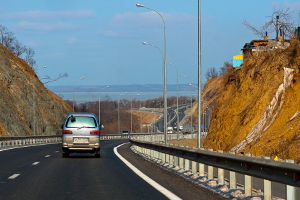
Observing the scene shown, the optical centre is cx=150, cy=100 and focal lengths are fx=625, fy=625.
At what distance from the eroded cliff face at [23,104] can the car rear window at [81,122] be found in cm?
4108

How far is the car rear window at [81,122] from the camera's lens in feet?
89.8

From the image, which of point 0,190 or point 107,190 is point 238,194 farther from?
point 0,190

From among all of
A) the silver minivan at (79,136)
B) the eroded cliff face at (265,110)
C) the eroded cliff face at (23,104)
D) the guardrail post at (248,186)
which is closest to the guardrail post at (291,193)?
the guardrail post at (248,186)

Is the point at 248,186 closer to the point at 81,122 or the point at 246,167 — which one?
the point at 246,167

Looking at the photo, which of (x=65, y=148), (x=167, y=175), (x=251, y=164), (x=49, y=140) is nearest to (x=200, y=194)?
(x=251, y=164)

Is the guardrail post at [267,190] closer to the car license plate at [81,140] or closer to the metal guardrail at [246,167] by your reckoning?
the metal guardrail at [246,167]

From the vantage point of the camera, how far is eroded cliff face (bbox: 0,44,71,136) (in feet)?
243

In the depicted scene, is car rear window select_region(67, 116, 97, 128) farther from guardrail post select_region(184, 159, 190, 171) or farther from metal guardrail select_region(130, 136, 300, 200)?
guardrail post select_region(184, 159, 190, 171)

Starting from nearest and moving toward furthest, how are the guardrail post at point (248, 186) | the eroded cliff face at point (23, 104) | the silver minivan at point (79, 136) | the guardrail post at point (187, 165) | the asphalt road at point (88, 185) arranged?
1. the guardrail post at point (248, 186)
2. the asphalt road at point (88, 185)
3. the guardrail post at point (187, 165)
4. the silver minivan at point (79, 136)
5. the eroded cliff face at point (23, 104)

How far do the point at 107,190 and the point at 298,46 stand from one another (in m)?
27.3

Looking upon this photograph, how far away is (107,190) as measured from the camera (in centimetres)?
1328

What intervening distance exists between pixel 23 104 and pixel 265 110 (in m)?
51.6

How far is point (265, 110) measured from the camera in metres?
36.2

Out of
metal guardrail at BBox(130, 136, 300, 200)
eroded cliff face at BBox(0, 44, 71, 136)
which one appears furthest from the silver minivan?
eroded cliff face at BBox(0, 44, 71, 136)
